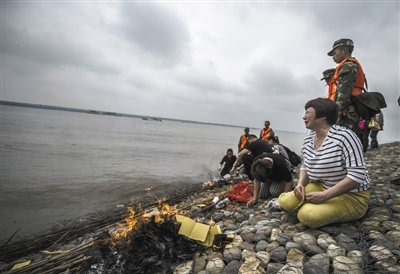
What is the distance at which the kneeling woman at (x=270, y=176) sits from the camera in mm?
4504

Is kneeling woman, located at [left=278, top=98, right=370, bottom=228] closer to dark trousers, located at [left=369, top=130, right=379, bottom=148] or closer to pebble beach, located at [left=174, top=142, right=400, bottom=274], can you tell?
pebble beach, located at [left=174, top=142, right=400, bottom=274]

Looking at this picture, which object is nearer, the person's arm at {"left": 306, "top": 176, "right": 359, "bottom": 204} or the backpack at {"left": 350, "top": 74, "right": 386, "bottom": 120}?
the person's arm at {"left": 306, "top": 176, "right": 359, "bottom": 204}

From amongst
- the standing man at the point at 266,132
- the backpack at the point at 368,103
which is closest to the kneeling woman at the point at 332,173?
the backpack at the point at 368,103

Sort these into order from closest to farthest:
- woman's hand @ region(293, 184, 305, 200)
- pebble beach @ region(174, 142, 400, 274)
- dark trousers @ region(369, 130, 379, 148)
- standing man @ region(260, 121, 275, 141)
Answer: pebble beach @ region(174, 142, 400, 274) → woman's hand @ region(293, 184, 305, 200) → standing man @ region(260, 121, 275, 141) → dark trousers @ region(369, 130, 379, 148)

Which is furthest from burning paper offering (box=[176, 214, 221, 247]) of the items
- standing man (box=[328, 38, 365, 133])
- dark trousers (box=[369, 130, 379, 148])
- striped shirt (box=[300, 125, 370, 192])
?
dark trousers (box=[369, 130, 379, 148])

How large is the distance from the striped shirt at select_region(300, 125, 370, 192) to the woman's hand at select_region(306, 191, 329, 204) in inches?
14.2

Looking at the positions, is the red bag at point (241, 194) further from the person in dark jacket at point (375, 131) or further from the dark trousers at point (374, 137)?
the dark trousers at point (374, 137)

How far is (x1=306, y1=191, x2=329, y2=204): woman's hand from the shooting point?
2.77 meters

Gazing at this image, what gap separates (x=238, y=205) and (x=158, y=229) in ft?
8.29

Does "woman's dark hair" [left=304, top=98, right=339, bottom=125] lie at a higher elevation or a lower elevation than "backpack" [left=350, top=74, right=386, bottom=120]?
lower

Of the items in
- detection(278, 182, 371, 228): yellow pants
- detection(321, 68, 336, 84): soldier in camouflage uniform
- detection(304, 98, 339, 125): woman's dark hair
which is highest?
detection(321, 68, 336, 84): soldier in camouflage uniform

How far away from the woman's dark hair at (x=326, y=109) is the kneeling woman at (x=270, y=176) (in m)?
1.75

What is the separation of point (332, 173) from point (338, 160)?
222mm

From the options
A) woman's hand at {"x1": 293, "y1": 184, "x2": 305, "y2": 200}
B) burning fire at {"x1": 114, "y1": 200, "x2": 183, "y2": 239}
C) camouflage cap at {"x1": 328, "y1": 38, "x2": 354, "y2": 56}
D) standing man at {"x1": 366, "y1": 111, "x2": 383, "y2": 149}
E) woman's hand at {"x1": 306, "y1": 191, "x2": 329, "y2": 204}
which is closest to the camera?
woman's hand at {"x1": 306, "y1": 191, "x2": 329, "y2": 204}
